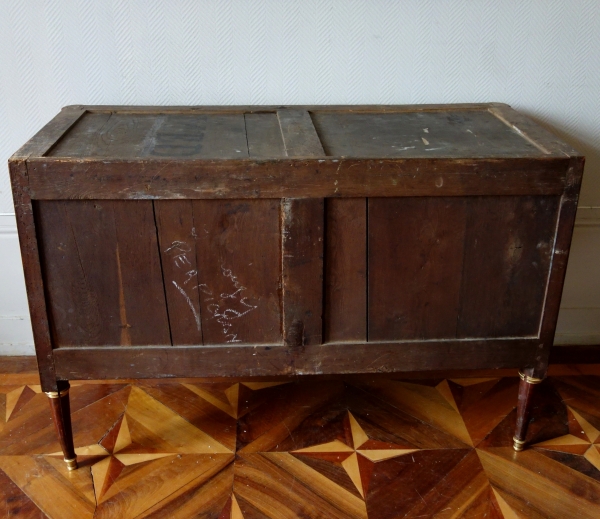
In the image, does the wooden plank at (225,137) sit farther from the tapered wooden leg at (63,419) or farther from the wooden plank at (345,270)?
the tapered wooden leg at (63,419)

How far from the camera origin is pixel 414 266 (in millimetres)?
1218

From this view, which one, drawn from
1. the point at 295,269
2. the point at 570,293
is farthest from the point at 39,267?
the point at 570,293

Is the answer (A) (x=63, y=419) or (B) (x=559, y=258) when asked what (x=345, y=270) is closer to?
(B) (x=559, y=258)

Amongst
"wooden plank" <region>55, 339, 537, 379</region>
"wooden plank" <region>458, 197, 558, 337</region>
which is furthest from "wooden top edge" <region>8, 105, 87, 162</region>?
"wooden plank" <region>458, 197, 558, 337</region>

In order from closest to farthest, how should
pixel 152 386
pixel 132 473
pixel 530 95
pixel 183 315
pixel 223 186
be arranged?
1. pixel 223 186
2. pixel 183 315
3. pixel 132 473
4. pixel 530 95
5. pixel 152 386

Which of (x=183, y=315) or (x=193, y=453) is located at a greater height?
(x=183, y=315)

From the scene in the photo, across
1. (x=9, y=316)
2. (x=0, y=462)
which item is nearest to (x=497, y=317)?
(x=0, y=462)

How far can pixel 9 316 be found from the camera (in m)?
1.72

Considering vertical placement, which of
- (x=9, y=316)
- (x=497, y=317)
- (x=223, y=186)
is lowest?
(x=9, y=316)

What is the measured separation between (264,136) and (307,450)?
69cm

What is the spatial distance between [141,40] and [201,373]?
763mm

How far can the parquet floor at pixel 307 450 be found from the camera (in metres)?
1.30

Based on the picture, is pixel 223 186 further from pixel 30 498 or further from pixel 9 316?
pixel 9 316

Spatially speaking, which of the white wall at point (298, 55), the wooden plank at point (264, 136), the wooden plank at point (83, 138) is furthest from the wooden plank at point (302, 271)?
the white wall at point (298, 55)
